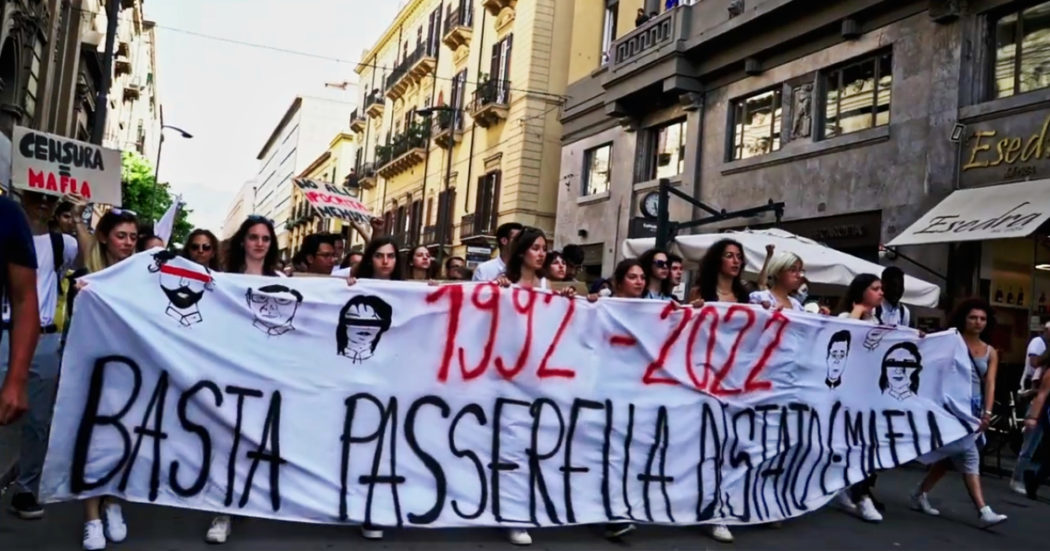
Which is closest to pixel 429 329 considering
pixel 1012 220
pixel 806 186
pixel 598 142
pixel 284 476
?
pixel 284 476

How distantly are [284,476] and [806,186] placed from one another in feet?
41.3

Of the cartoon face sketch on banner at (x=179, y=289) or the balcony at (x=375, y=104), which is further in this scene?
the balcony at (x=375, y=104)

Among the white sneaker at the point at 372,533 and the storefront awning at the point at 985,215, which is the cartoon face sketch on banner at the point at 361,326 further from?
the storefront awning at the point at 985,215

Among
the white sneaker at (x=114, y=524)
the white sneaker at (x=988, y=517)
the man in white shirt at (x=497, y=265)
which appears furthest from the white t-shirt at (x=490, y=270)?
the white sneaker at (x=988, y=517)

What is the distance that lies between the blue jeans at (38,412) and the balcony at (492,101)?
25250 mm

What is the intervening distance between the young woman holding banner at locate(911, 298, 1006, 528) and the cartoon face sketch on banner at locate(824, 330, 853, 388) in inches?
39.9

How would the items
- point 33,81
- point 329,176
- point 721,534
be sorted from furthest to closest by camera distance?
point 329,176 < point 33,81 < point 721,534

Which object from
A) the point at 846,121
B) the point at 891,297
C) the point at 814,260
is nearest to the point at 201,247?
the point at 891,297

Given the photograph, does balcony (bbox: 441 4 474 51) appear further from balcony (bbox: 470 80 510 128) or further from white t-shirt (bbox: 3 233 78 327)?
white t-shirt (bbox: 3 233 78 327)

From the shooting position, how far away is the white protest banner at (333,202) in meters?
14.7

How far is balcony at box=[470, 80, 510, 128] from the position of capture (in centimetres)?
2981

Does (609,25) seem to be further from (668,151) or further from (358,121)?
(358,121)

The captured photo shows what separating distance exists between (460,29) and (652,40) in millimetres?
15770

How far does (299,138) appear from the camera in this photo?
86.6 meters
